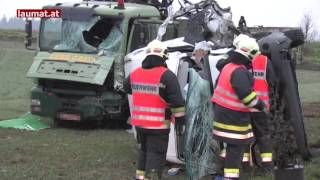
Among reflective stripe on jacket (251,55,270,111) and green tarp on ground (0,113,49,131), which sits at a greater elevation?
reflective stripe on jacket (251,55,270,111)

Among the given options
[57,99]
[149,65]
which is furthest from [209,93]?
[57,99]

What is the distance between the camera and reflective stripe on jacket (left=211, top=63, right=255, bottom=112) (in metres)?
6.66

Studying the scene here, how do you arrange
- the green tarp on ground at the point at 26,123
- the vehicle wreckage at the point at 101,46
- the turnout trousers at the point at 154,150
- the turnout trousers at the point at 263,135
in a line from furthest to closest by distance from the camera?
1. the green tarp on ground at the point at 26,123
2. the vehicle wreckage at the point at 101,46
3. the turnout trousers at the point at 263,135
4. the turnout trousers at the point at 154,150

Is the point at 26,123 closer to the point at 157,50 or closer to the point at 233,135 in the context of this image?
the point at 157,50

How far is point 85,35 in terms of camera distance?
506 inches

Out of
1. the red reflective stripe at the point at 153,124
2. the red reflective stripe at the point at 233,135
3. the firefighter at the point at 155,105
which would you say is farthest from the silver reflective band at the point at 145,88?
the red reflective stripe at the point at 233,135

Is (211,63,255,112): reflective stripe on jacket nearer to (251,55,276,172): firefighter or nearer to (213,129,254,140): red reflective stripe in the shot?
(213,129,254,140): red reflective stripe

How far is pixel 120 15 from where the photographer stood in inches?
496

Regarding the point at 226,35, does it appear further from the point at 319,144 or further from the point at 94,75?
the point at 94,75

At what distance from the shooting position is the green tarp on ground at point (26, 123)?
13.0 meters

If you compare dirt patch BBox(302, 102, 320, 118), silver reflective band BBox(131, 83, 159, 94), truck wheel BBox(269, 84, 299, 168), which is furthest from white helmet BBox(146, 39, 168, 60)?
dirt patch BBox(302, 102, 320, 118)

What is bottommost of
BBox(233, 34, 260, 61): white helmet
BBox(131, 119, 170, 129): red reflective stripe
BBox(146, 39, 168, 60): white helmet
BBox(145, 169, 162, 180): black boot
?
BBox(145, 169, 162, 180): black boot

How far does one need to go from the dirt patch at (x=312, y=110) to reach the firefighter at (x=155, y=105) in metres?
8.62

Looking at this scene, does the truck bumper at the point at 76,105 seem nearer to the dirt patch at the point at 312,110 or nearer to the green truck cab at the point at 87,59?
the green truck cab at the point at 87,59
